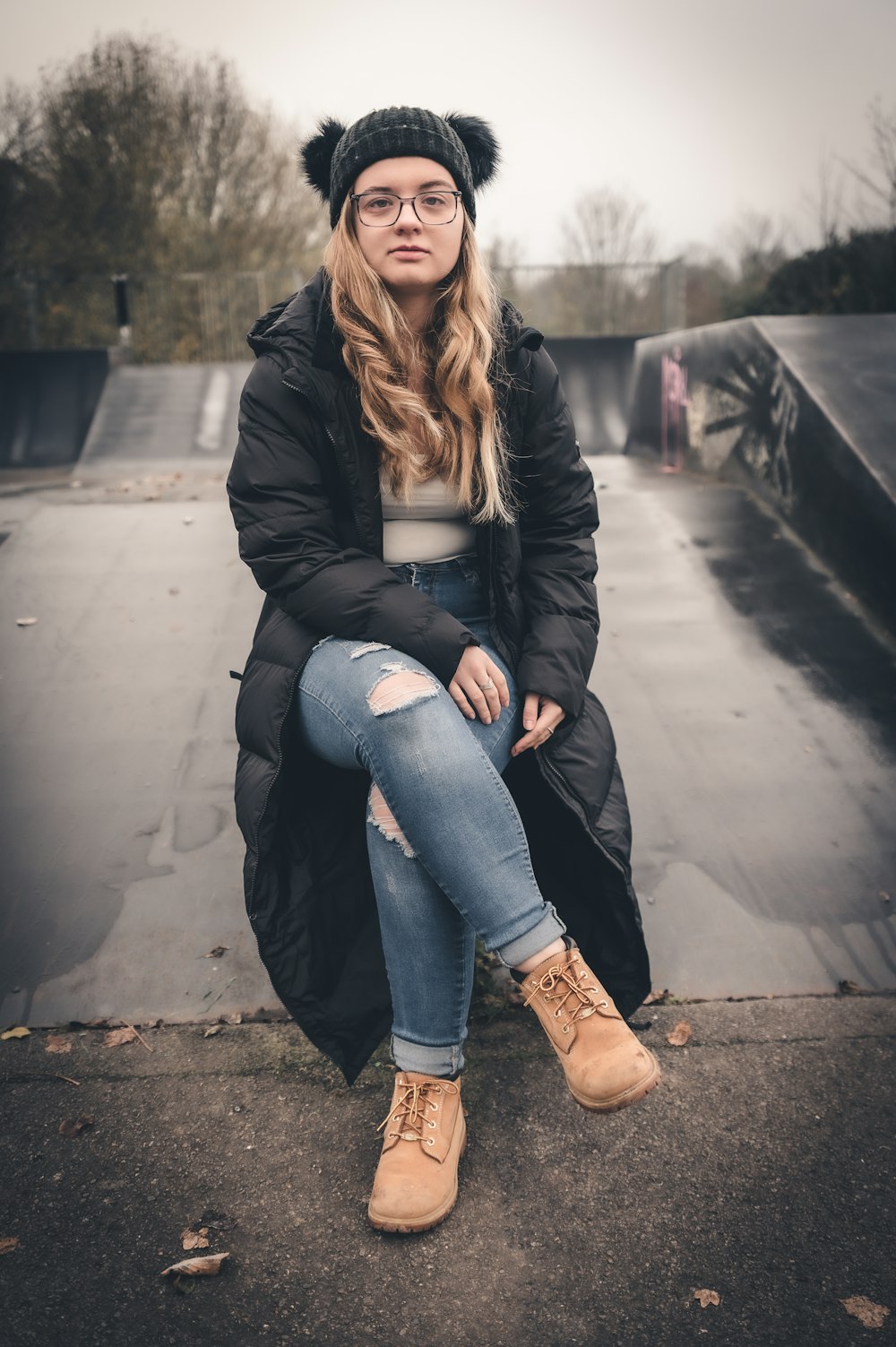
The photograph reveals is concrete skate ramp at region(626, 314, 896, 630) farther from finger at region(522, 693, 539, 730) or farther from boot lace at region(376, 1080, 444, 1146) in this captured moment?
boot lace at region(376, 1080, 444, 1146)

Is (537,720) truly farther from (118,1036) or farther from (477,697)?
(118,1036)

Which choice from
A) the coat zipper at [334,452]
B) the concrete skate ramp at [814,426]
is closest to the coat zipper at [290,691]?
the coat zipper at [334,452]

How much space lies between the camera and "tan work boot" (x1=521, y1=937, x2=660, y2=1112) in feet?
5.60

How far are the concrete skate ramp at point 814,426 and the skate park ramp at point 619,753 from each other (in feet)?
0.25

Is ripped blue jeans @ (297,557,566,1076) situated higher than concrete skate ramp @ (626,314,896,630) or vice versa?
concrete skate ramp @ (626,314,896,630)

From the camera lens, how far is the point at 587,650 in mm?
2146

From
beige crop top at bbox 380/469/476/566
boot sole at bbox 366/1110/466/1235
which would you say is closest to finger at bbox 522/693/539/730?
beige crop top at bbox 380/469/476/566

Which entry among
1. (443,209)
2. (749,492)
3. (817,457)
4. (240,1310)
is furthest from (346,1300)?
(749,492)

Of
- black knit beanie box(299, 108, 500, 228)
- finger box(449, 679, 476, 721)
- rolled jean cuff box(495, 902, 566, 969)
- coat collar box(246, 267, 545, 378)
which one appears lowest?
rolled jean cuff box(495, 902, 566, 969)

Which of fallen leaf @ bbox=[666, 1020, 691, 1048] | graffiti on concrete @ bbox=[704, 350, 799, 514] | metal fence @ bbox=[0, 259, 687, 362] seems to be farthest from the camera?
metal fence @ bbox=[0, 259, 687, 362]

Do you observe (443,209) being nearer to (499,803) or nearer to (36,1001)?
(499,803)

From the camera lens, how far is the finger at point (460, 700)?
6.29 feet

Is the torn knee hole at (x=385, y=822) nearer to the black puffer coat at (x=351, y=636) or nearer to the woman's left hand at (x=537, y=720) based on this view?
the black puffer coat at (x=351, y=636)

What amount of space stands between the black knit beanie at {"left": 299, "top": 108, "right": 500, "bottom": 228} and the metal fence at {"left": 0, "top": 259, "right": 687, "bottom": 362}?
44.9 ft
